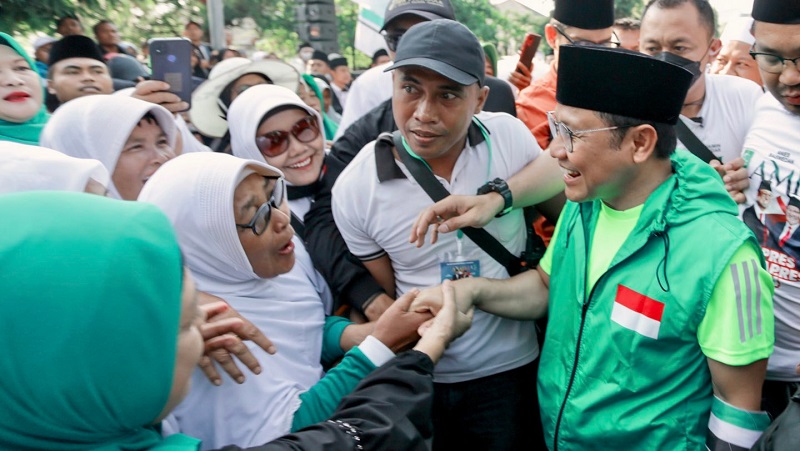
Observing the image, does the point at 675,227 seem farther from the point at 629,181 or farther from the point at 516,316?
the point at 516,316

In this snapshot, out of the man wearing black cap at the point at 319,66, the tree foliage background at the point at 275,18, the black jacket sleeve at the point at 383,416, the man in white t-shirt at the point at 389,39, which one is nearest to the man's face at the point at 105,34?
the tree foliage background at the point at 275,18

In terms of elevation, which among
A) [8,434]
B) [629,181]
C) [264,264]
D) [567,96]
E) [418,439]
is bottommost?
[418,439]

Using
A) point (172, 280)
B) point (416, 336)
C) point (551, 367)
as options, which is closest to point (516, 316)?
point (551, 367)

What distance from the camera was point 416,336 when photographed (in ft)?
7.32

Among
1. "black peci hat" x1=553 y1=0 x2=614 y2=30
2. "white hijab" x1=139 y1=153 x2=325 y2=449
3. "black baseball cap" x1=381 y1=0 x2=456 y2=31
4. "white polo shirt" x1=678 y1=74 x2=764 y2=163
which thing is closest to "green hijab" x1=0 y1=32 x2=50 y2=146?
"white hijab" x1=139 y1=153 x2=325 y2=449

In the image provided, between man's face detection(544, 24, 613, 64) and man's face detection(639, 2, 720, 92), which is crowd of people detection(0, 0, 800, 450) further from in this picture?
man's face detection(544, 24, 613, 64)

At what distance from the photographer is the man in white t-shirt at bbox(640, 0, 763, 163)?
3041mm

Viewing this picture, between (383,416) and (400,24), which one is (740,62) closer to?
(400,24)

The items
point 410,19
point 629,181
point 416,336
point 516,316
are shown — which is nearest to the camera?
point 629,181

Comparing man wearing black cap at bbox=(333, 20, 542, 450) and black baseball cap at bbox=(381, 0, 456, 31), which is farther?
black baseball cap at bbox=(381, 0, 456, 31)

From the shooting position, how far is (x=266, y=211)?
6.67 feet

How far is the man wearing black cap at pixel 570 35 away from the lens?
3.77 m

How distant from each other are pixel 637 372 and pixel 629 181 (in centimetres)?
63

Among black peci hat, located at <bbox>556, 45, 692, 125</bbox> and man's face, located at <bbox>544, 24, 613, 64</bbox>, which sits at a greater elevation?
black peci hat, located at <bbox>556, 45, 692, 125</bbox>
